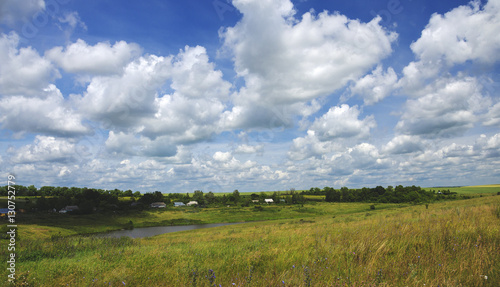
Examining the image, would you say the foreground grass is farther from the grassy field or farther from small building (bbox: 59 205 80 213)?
small building (bbox: 59 205 80 213)

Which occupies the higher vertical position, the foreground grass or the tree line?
the foreground grass

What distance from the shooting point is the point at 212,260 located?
268 inches

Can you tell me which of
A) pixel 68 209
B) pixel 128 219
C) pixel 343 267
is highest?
pixel 343 267

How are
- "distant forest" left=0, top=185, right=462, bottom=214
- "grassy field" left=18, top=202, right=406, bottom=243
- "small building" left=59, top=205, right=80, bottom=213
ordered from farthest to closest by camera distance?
"small building" left=59, top=205, right=80, bottom=213, "distant forest" left=0, top=185, right=462, bottom=214, "grassy field" left=18, top=202, right=406, bottom=243

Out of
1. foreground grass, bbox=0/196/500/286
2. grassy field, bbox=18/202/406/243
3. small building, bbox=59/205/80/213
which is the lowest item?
grassy field, bbox=18/202/406/243

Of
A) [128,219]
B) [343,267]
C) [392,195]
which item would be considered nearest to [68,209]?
[128,219]

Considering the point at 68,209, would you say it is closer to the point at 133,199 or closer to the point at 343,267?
the point at 133,199

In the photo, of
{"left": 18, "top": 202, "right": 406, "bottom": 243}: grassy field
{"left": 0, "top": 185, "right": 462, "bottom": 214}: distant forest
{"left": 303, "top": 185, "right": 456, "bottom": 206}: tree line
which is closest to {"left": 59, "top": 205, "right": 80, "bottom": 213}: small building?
{"left": 0, "top": 185, "right": 462, "bottom": 214}: distant forest

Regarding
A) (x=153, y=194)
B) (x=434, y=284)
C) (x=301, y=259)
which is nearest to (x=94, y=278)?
(x=301, y=259)

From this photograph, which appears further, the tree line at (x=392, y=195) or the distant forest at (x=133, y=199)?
the tree line at (x=392, y=195)

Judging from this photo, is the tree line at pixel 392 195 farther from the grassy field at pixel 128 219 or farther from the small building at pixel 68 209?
the small building at pixel 68 209

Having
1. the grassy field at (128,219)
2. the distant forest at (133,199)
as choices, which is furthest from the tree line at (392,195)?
the grassy field at (128,219)

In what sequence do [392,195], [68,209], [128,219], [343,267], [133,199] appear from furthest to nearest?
[133,199]
[392,195]
[68,209]
[128,219]
[343,267]

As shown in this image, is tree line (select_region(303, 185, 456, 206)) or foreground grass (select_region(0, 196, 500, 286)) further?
A: tree line (select_region(303, 185, 456, 206))
